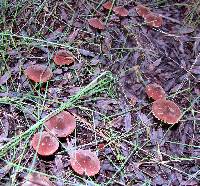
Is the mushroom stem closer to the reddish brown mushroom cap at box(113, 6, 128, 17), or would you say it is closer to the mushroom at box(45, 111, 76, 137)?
the mushroom at box(45, 111, 76, 137)

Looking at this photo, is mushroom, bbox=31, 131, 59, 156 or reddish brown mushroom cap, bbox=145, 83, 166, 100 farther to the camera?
reddish brown mushroom cap, bbox=145, 83, 166, 100

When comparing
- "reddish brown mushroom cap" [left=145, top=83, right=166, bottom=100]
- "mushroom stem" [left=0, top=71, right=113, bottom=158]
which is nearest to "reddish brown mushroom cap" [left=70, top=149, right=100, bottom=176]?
"mushroom stem" [left=0, top=71, right=113, bottom=158]

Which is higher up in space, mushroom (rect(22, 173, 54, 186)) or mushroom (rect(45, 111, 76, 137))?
mushroom (rect(45, 111, 76, 137))

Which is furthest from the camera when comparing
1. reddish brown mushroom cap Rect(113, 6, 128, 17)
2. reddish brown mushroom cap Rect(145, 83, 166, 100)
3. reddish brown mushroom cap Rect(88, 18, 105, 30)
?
reddish brown mushroom cap Rect(113, 6, 128, 17)

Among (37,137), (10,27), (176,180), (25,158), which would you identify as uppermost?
(10,27)

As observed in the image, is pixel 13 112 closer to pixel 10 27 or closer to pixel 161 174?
pixel 10 27

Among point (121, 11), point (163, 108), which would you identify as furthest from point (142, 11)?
point (163, 108)

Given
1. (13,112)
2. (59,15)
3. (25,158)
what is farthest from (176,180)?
(59,15)
